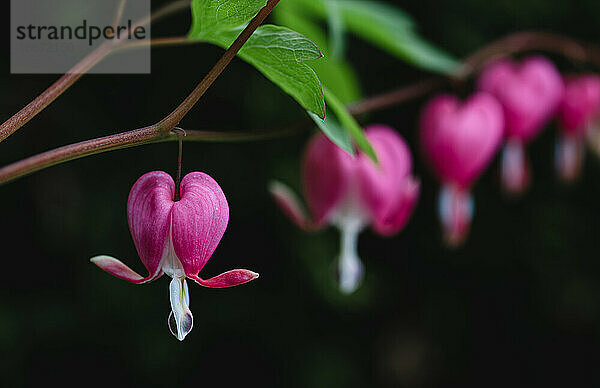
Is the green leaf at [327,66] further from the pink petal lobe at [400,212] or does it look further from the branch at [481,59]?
the pink petal lobe at [400,212]

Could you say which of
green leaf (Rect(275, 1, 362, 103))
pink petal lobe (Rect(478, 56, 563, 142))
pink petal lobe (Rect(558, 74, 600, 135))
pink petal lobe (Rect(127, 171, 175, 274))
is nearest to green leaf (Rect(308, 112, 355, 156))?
pink petal lobe (Rect(127, 171, 175, 274))

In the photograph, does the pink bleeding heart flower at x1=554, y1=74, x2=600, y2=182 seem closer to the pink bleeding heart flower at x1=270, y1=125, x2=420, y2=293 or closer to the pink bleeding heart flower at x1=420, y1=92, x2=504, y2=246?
the pink bleeding heart flower at x1=420, y1=92, x2=504, y2=246

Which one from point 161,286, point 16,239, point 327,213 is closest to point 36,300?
point 16,239

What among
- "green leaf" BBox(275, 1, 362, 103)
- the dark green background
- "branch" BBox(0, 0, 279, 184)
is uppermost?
"green leaf" BBox(275, 1, 362, 103)

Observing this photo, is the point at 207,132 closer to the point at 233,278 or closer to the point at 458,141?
the point at 233,278

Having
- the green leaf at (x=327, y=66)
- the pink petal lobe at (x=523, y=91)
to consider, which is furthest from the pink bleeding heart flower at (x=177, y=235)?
the pink petal lobe at (x=523, y=91)

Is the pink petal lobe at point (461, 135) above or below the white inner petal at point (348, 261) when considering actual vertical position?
above

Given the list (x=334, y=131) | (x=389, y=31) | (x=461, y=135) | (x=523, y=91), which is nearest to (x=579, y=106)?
(x=523, y=91)
